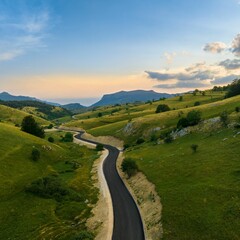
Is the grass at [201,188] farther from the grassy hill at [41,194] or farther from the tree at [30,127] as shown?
the tree at [30,127]

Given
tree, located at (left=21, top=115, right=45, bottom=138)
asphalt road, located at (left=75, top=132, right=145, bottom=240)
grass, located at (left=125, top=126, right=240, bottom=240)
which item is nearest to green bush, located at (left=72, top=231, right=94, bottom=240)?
asphalt road, located at (left=75, top=132, right=145, bottom=240)

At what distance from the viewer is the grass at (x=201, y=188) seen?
38459 mm

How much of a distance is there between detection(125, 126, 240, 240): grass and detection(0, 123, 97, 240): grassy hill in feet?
49.5

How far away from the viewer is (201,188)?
163 feet

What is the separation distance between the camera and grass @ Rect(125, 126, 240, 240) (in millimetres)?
38459

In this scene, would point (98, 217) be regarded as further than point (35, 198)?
No

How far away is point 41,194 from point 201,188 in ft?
108

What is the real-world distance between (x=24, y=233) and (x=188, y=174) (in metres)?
33.3

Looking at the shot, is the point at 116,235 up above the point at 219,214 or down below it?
below

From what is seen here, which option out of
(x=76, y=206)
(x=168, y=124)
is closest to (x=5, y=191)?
(x=76, y=206)

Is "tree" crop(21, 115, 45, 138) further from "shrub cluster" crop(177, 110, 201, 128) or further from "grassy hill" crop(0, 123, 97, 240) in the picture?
"shrub cluster" crop(177, 110, 201, 128)

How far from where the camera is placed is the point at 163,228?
41500 mm

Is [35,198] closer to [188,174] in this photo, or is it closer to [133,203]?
[133,203]

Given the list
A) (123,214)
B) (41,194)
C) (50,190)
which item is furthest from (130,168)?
(123,214)
